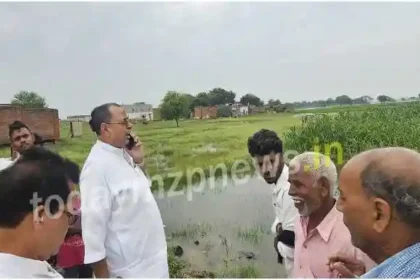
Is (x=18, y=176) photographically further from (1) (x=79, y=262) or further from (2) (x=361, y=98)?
(2) (x=361, y=98)

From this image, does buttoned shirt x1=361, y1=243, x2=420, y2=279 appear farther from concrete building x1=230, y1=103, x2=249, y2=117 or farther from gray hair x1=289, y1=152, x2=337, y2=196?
concrete building x1=230, y1=103, x2=249, y2=117

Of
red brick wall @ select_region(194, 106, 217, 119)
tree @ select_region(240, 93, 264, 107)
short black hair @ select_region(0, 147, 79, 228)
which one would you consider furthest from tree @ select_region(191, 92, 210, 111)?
short black hair @ select_region(0, 147, 79, 228)

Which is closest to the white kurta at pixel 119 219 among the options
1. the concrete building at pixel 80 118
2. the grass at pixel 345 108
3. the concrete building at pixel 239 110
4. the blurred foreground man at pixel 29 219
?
the concrete building at pixel 80 118

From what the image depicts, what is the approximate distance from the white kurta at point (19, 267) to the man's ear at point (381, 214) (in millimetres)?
628

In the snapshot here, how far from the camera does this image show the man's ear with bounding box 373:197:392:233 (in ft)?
3.00

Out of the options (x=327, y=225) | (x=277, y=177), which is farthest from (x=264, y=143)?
(x=327, y=225)

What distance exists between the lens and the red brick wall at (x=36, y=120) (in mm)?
1868

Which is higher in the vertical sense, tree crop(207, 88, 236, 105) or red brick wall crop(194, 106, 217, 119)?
tree crop(207, 88, 236, 105)

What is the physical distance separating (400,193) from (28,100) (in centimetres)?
138

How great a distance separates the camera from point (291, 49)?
1.80 m

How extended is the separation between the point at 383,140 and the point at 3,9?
1384mm

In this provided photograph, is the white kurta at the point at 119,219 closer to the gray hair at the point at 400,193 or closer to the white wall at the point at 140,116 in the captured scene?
the white wall at the point at 140,116

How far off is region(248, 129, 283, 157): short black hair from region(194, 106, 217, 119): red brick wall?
0.17 m

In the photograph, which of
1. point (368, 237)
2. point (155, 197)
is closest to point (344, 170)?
point (368, 237)
